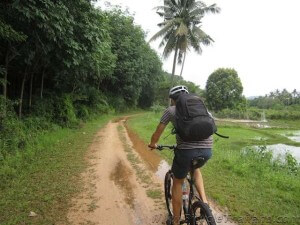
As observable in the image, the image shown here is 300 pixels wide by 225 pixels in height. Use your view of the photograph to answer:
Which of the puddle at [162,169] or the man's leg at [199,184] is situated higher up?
the man's leg at [199,184]

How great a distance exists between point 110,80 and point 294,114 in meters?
39.5

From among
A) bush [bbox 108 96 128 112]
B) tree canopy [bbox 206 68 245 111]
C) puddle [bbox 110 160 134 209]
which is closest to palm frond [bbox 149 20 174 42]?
bush [bbox 108 96 128 112]

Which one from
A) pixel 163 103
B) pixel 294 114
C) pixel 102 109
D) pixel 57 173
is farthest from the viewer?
pixel 294 114

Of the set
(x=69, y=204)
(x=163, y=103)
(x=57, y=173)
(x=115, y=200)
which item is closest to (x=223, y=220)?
(x=115, y=200)

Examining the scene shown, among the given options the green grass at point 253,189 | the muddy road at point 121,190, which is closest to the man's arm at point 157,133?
the muddy road at point 121,190

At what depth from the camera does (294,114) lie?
55.9 m

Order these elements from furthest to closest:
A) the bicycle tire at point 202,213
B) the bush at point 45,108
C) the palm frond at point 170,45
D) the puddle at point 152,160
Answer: the palm frond at point 170,45, the bush at point 45,108, the puddle at point 152,160, the bicycle tire at point 202,213

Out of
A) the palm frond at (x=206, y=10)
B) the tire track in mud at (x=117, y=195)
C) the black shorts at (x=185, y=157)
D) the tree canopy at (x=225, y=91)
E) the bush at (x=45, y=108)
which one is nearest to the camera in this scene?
the black shorts at (x=185, y=157)

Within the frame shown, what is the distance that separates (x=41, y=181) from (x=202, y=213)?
445cm

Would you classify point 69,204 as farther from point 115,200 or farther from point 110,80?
point 110,80

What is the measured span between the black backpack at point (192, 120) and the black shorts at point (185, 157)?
15 centimetres

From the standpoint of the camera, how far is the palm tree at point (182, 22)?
2272 cm

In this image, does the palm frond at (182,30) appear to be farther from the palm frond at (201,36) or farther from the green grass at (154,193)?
the green grass at (154,193)

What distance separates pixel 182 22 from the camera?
22281 millimetres
